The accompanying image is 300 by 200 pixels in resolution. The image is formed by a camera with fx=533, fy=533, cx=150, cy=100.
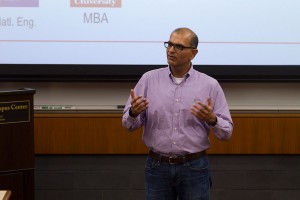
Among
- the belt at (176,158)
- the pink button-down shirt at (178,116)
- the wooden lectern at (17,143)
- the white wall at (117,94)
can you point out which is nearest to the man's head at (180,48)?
the pink button-down shirt at (178,116)

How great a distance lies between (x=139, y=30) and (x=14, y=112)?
131 centimetres

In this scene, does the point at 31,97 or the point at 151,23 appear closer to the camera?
the point at 31,97

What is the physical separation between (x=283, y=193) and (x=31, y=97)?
215 cm

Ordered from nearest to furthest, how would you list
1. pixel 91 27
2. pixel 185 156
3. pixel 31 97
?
pixel 185 156
pixel 31 97
pixel 91 27

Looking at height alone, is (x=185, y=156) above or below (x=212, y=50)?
below

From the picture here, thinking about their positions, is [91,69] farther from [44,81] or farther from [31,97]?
[31,97]

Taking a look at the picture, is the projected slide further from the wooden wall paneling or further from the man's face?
the man's face

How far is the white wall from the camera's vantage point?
3994 millimetres

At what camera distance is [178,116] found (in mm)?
2791

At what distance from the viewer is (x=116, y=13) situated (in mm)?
3887

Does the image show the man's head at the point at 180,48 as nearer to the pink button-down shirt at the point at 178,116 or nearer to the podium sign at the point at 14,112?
the pink button-down shirt at the point at 178,116

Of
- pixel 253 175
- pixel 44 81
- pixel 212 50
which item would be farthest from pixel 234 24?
pixel 44 81

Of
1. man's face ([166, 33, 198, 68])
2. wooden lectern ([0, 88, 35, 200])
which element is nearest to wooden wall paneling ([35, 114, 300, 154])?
wooden lectern ([0, 88, 35, 200])

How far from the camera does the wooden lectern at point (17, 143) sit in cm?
291
